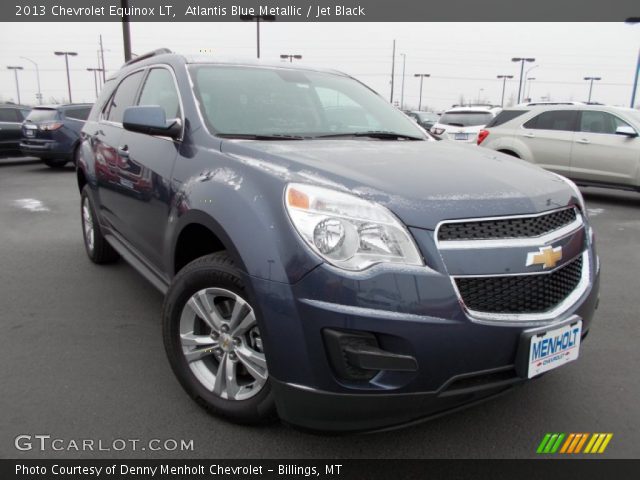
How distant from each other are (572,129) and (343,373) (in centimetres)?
882

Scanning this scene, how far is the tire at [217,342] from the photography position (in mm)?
2221

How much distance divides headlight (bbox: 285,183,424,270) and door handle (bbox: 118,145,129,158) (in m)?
1.95

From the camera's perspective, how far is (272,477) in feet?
6.97

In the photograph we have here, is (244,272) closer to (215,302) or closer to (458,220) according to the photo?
(215,302)

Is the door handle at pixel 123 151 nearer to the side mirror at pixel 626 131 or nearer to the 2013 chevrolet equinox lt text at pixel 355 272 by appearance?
the 2013 chevrolet equinox lt text at pixel 355 272

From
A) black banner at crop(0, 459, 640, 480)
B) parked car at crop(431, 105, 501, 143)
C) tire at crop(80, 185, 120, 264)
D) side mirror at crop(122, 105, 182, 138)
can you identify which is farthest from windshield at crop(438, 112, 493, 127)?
black banner at crop(0, 459, 640, 480)

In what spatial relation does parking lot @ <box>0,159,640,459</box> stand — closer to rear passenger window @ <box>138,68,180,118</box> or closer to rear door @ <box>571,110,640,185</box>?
rear passenger window @ <box>138,68,180,118</box>

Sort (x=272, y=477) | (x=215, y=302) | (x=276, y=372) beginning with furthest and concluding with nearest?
(x=215, y=302) → (x=272, y=477) → (x=276, y=372)

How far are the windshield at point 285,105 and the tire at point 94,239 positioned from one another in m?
2.14

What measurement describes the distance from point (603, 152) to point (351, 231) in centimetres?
835

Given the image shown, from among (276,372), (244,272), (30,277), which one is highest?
(244,272)

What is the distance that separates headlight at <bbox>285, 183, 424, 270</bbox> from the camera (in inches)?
74.2

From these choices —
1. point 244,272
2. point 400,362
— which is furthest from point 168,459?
point 400,362

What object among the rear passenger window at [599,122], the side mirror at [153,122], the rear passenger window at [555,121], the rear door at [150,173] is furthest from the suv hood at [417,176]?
the rear passenger window at [555,121]
